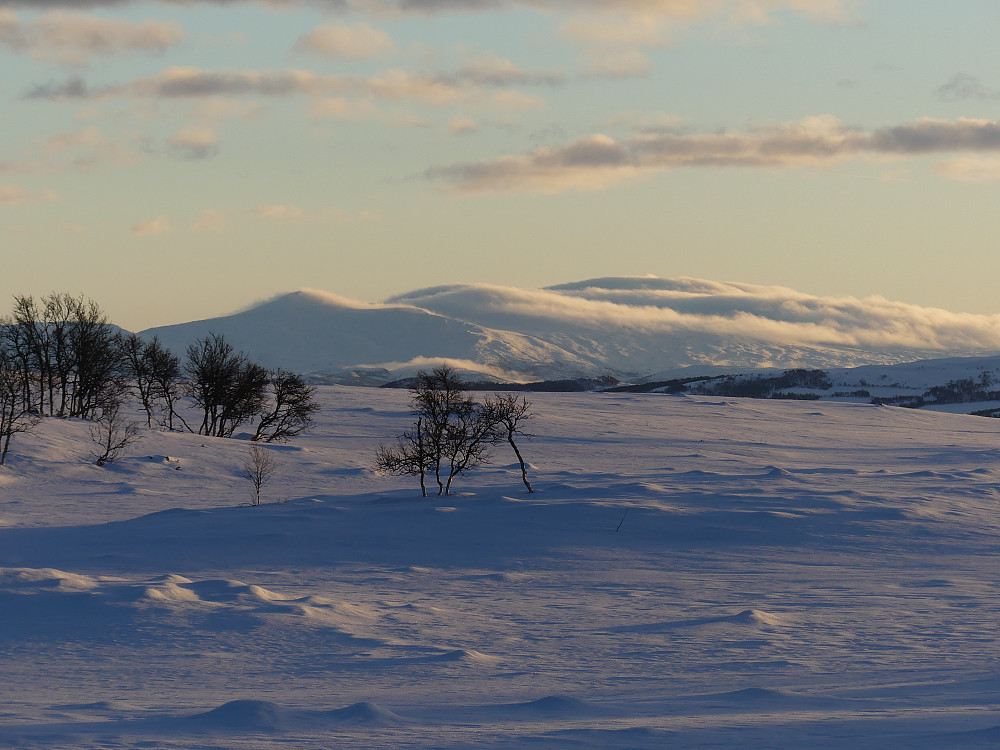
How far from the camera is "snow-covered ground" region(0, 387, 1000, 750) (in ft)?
30.9

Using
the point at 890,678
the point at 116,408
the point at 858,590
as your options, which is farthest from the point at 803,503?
the point at 116,408

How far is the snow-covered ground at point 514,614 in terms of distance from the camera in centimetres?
942

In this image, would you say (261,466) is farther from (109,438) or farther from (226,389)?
(226,389)

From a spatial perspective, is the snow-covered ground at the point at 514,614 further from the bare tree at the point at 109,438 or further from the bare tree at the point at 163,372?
the bare tree at the point at 163,372

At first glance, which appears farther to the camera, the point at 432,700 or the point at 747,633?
the point at 747,633

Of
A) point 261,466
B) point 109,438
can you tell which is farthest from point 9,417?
point 261,466

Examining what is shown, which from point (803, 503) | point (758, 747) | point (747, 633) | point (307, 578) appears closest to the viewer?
point (758, 747)

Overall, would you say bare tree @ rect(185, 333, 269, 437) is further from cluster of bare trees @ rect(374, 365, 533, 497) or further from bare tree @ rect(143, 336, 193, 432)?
cluster of bare trees @ rect(374, 365, 533, 497)

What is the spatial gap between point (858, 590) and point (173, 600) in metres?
11.5

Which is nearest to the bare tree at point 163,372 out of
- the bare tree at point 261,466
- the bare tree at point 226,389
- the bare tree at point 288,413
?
the bare tree at point 226,389

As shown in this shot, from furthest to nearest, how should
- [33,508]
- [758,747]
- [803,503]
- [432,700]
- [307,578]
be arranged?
[33,508] → [803,503] → [307,578] → [432,700] → [758,747]

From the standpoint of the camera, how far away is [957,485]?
34156 millimetres

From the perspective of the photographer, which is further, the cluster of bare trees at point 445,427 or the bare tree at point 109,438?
the bare tree at point 109,438

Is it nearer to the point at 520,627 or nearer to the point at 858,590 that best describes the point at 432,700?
the point at 520,627
